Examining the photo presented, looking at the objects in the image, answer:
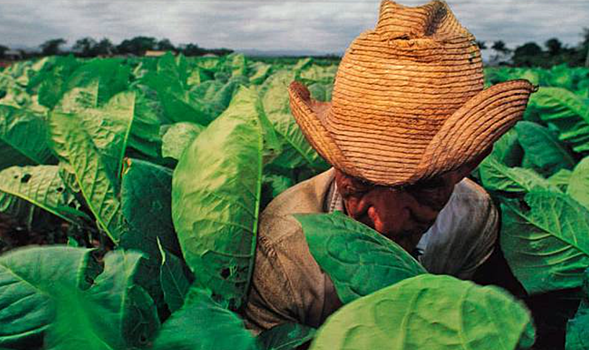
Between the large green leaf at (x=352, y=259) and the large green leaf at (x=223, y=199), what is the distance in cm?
32

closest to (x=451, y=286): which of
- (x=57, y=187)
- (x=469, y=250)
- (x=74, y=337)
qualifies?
(x=74, y=337)

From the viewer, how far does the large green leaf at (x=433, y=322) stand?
61 centimetres

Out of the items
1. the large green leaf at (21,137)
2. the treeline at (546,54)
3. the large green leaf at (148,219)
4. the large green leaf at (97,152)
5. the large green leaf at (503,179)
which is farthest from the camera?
the treeline at (546,54)

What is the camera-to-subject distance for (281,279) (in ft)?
4.57

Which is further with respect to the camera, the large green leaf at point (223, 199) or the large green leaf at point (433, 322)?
the large green leaf at point (223, 199)

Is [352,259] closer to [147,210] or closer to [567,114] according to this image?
[147,210]

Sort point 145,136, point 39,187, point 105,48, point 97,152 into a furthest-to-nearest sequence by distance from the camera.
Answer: point 105,48, point 145,136, point 39,187, point 97,152

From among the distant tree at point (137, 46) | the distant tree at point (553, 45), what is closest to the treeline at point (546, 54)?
the distant tree at point (553, 45)

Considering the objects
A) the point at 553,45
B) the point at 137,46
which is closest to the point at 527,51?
the point at 553,45

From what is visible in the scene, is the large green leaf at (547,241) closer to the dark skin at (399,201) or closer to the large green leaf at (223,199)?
the dark skin at (399,201)

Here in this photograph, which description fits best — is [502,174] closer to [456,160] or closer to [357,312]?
[456,160]

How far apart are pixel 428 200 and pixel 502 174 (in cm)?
66

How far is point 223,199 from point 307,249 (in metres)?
0.32

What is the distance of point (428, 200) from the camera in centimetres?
119
